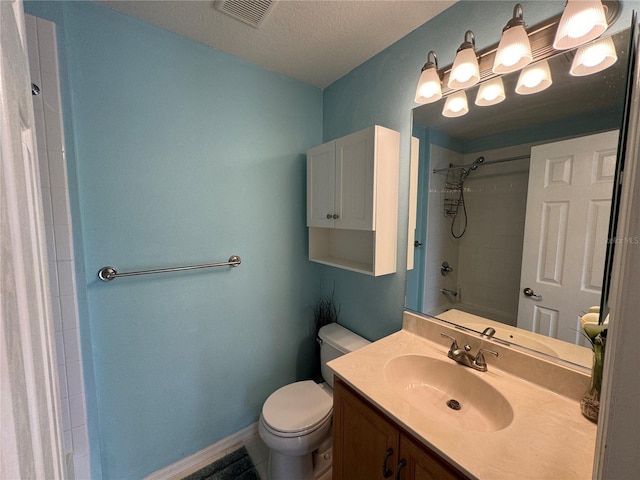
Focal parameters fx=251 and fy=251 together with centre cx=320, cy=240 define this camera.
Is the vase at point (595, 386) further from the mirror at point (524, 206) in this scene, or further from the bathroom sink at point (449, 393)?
the bathroom sink at point (449, 393)

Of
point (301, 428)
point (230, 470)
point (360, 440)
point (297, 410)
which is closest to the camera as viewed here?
point (360, 440)

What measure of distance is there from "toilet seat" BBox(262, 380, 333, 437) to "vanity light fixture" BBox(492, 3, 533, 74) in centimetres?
172

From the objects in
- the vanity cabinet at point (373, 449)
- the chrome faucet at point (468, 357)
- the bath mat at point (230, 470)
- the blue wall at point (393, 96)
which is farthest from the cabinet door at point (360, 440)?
the bath mat at point (230, 470)

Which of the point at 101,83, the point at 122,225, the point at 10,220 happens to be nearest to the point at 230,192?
the point at 122,225

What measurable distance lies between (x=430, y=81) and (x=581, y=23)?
18.3 inches

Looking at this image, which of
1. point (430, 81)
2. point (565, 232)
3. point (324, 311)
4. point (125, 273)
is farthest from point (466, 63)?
point (125, 273)

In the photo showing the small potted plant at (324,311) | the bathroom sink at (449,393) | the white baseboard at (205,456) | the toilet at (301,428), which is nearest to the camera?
the bathroom sink at (449,393)

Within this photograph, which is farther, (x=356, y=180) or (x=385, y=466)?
(x=356, y=180)

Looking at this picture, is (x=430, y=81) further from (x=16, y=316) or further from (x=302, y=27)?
(x=16, y=316)

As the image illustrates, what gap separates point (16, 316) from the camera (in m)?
0.23

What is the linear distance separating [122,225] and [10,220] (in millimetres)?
Result: 1167

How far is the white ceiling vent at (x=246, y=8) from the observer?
1.08m

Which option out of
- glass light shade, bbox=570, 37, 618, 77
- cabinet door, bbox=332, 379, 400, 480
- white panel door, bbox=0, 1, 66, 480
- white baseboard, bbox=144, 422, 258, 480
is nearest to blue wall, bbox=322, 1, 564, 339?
glass light shade, bbox=570, 37, 618, 77

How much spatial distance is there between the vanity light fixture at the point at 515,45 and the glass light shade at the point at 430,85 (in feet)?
0.76
